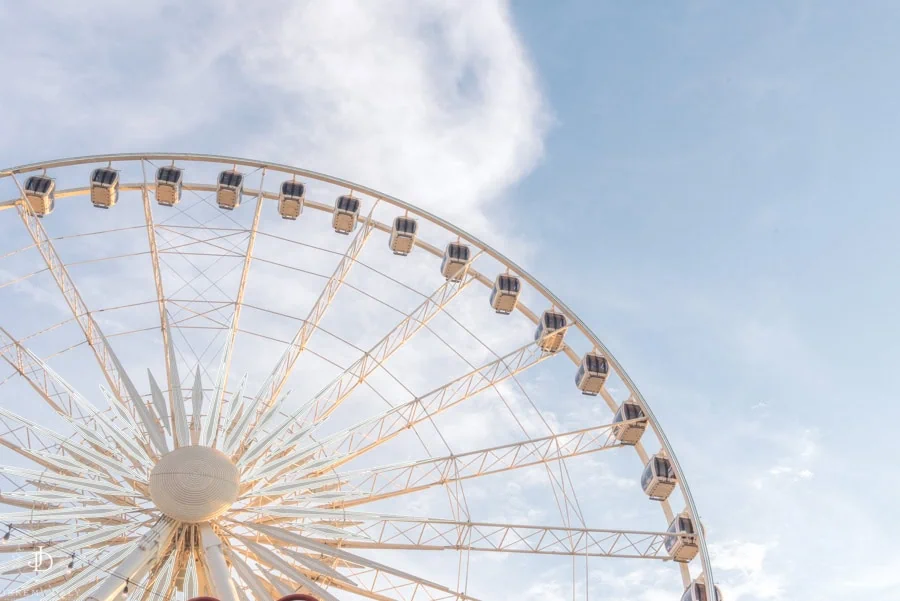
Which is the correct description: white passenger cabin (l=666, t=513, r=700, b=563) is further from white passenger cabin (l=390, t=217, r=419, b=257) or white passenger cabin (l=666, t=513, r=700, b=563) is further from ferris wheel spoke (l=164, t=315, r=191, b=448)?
ferris wheel spoke (l=164, t=315, r=191, b=448)

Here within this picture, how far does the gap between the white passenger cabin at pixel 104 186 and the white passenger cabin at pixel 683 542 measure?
1839 centimetres

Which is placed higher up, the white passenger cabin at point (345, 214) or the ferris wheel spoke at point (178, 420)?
the white passenger cabin at point (345, 214)

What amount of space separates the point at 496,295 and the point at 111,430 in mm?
12141

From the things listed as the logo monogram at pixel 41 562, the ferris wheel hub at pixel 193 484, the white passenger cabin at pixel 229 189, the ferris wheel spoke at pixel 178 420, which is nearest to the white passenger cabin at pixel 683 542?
the ferris wheel hub at pixel 193 484

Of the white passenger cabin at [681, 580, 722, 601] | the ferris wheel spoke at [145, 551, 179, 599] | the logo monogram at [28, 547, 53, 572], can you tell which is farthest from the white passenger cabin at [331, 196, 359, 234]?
the white passenger cabin at [681, 580, 722, 601]

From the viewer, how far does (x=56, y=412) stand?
75.0ft

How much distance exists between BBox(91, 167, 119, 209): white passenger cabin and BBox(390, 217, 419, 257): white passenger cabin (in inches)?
322

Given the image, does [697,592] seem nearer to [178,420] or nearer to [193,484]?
[193,484]

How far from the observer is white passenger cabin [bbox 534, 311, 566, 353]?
2727 cm

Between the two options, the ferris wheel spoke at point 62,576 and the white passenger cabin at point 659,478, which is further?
the white passenger cabin at point 659,478

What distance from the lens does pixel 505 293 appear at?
27.8 meters

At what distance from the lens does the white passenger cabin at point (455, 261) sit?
27.9 meters

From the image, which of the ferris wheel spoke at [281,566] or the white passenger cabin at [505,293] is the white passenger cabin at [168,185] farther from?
the ferris wheel spoke at [281,566]

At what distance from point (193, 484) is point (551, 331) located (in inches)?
465
